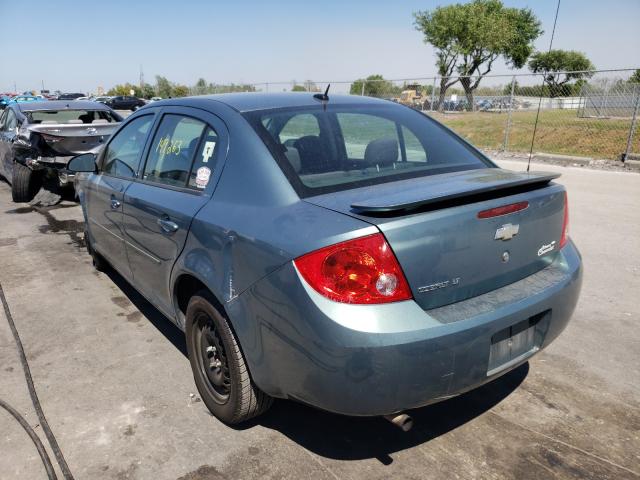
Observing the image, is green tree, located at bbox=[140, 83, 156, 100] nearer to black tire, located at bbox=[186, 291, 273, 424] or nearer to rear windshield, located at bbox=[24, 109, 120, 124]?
rear windshield, located at bbox=[24, 109, 120, 124]

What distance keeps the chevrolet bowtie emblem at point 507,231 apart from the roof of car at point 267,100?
137cm

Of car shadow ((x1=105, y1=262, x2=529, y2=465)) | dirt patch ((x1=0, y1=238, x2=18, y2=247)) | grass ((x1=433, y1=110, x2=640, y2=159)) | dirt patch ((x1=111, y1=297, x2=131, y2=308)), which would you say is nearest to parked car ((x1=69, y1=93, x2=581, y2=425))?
car shadow ((x1=105, y1=262, x2=529, y2=465))

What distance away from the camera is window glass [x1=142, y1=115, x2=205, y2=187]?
2.97 metres

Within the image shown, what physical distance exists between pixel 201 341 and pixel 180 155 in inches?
43.0

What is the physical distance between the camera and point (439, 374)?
6.70 feet

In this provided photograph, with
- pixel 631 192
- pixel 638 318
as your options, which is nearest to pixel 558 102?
pixel 631 192

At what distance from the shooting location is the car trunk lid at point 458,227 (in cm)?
204

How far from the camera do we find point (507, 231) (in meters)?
2.29

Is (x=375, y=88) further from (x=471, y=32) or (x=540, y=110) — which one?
(x=471, y=32)

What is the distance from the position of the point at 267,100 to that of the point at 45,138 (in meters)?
6.21

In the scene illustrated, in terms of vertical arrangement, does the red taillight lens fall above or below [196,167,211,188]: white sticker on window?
below

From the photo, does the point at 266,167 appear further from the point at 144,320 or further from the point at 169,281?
the point at 144,320

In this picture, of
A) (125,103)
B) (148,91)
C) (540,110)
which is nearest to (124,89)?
(148,91)

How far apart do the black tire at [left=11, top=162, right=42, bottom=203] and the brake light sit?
8321mm
